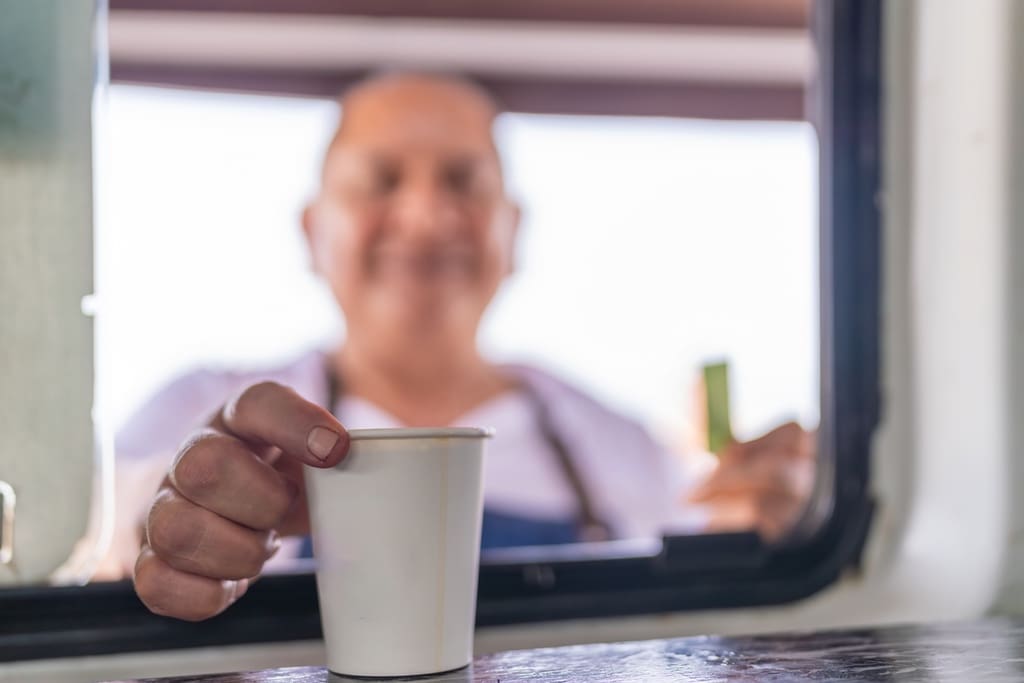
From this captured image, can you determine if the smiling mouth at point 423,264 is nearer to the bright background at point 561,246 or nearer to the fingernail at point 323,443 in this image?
the bright background at point 561,246

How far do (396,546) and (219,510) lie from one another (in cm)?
14

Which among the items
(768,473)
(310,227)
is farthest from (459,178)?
(768,473)

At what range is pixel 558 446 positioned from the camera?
354cm

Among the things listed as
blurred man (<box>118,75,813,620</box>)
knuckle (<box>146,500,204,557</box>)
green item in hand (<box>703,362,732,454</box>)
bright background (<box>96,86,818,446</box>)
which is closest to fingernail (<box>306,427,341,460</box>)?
knuckle (<box>146,500,204,557</box>)

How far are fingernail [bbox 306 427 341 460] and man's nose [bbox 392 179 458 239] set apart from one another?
295cm

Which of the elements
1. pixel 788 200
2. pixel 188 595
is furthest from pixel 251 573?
pixel 788 200

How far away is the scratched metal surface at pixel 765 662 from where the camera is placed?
50cm

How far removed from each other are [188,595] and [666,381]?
126 inches

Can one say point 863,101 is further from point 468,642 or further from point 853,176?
point 468,642

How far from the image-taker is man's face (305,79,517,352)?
3.47 m

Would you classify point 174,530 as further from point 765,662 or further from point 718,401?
point 718,401

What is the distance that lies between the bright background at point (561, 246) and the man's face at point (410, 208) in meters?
0.10

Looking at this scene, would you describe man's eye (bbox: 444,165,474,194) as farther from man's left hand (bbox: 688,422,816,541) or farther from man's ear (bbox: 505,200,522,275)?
man's left hand (bbox: 688,422,816,541)

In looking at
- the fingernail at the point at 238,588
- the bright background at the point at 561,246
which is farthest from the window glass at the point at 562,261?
the fingernail at the point at 238,588
